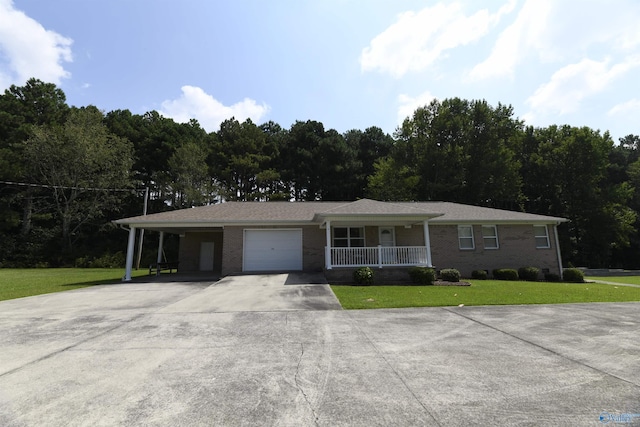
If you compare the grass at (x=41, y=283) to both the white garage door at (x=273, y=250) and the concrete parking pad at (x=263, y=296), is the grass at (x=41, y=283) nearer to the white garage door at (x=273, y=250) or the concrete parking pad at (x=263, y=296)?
the concrete parking pad at (x=263, y=296)

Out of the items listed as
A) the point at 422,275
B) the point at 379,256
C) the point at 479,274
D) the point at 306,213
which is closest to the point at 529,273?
the point at 479,274

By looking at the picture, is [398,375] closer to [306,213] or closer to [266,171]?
[306,213]

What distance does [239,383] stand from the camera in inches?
135

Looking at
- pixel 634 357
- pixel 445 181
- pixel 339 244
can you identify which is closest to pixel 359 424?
pixel 634 357

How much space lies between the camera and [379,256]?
13.7m

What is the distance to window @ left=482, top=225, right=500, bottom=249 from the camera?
16.9 m

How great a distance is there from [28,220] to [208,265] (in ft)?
72.1

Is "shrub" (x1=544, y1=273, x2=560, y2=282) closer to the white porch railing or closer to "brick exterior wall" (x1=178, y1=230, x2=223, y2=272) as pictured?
the white porch railing

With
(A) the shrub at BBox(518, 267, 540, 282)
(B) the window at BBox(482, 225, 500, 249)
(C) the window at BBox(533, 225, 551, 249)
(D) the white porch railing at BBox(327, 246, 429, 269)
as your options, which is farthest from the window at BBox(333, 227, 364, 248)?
(C) the window at BBox(533, 225, 551, 249)

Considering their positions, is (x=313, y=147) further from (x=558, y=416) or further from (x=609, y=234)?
(x=558, y=416)

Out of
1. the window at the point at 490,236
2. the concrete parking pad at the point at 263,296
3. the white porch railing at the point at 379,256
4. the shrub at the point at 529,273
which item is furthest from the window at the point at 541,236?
the concrete parking pad at the point at 263,296

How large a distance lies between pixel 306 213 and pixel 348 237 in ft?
9.04

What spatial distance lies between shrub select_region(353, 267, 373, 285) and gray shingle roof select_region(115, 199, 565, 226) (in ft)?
8.16

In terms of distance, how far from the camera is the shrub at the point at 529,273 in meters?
15.7
